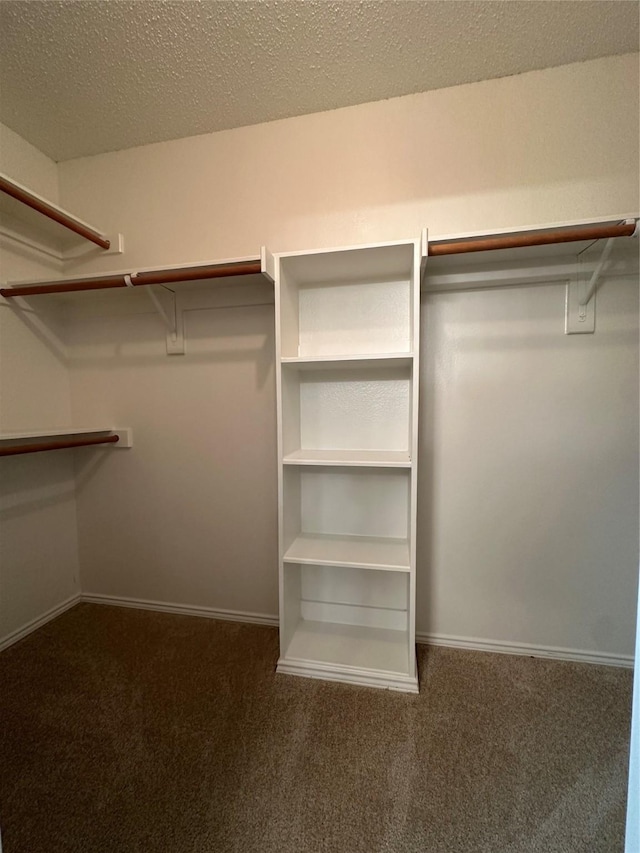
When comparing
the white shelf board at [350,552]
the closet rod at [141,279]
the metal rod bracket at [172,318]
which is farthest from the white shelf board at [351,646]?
the closet rod at [141,279]

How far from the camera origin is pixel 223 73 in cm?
131

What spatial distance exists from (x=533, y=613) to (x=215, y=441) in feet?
5.70

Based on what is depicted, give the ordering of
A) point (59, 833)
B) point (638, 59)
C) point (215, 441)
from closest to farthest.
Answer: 1. point (59, 833)
2. point (638, 59)
3. point (215, 441)

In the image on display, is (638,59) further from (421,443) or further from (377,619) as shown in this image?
(377,619)

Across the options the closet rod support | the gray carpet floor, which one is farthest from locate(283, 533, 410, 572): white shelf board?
the closet rod support

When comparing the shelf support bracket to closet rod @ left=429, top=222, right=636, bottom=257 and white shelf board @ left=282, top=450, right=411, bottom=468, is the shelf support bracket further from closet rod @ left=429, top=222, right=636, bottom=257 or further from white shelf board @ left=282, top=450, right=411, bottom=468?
closet rod @ left=429, top=222, right=636, bottom=257

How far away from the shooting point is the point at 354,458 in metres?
1.35

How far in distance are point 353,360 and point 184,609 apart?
1.64 meters

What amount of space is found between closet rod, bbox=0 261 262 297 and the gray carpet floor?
1.70 meters

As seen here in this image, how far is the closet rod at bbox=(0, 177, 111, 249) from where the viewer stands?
1.22 meters

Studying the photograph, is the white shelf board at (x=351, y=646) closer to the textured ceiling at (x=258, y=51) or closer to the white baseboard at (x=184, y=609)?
the white baseboard at (x=184, y=609)

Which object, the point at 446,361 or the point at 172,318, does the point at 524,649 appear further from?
the point at 172,318

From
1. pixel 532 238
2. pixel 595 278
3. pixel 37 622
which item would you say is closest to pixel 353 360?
pixel 532 238

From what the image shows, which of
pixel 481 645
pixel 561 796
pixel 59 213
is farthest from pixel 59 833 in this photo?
pixel 59 213
